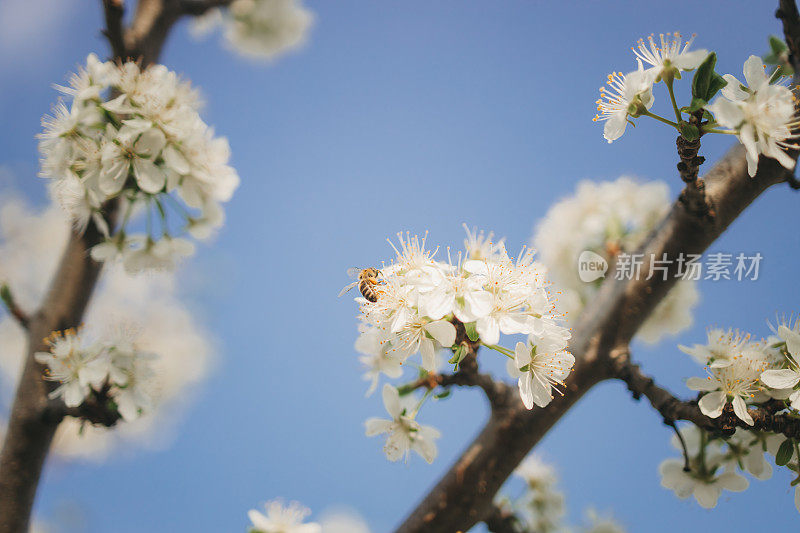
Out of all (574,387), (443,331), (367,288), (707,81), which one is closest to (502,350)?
(443,331)

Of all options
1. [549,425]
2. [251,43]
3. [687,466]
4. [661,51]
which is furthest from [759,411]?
[251,43]

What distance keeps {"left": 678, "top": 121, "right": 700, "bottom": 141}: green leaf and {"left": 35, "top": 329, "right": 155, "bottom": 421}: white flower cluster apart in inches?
69.0

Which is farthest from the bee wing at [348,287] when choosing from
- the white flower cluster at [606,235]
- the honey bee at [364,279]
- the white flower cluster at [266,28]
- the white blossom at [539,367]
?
the white flower cluster at [266,28]

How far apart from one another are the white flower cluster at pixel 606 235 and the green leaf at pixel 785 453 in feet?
4.16

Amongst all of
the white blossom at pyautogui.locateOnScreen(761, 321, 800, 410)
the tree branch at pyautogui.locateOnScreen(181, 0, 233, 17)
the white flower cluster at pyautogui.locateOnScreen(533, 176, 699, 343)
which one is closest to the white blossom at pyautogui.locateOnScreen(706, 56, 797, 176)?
the white blossom at pyautogui.locateOnScreen(761, 321, 800, 410)

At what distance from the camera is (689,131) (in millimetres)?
1251

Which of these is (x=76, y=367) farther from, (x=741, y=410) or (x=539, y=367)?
(x=741, y=410)

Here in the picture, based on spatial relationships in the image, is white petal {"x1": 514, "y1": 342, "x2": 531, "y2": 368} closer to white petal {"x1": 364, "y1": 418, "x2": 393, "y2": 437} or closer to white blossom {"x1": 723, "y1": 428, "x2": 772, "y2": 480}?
white petal {"x1": 364, "y1": 418, "x2": 393, "y2": 437}

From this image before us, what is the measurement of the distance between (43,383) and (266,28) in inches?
123

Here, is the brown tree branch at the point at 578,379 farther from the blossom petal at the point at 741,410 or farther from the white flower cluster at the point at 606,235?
the white flower cluster at the point at 606,235

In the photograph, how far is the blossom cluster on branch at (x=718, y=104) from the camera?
1201 mm

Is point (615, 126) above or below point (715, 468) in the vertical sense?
above

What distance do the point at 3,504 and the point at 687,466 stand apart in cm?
222

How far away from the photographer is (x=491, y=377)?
1.73 meters
